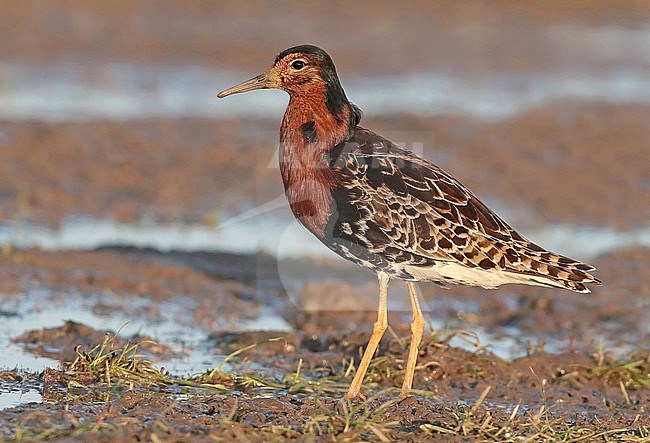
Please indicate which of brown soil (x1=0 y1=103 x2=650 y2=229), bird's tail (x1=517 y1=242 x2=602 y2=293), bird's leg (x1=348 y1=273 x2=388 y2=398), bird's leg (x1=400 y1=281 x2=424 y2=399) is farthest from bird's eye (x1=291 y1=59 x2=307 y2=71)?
brown soil (x1=0 y1=103 x2=650 y2=229)

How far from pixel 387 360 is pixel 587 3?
1818cm

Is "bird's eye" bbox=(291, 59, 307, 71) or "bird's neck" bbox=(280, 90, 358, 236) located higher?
"bird's eye" bbox=(291, 59, 307, 71)

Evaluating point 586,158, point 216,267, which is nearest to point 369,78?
point 586,158

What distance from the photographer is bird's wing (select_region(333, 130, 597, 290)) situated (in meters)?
7.48

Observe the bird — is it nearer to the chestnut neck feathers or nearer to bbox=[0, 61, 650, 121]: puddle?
the chestnut neck feathers

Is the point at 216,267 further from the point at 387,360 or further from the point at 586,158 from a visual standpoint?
the point at 586,158

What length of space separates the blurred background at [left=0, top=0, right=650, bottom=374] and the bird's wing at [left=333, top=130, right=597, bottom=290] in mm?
2609

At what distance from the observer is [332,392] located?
796 centimetres

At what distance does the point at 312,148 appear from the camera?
305 inches

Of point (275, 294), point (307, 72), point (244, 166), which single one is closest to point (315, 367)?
point (307, 72)

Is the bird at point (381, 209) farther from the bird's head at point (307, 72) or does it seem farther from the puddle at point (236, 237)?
the puddle at point (236, 237)

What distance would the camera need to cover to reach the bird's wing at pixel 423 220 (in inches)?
295

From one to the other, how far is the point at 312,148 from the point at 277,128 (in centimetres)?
843

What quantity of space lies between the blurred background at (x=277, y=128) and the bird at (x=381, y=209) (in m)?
2.52
